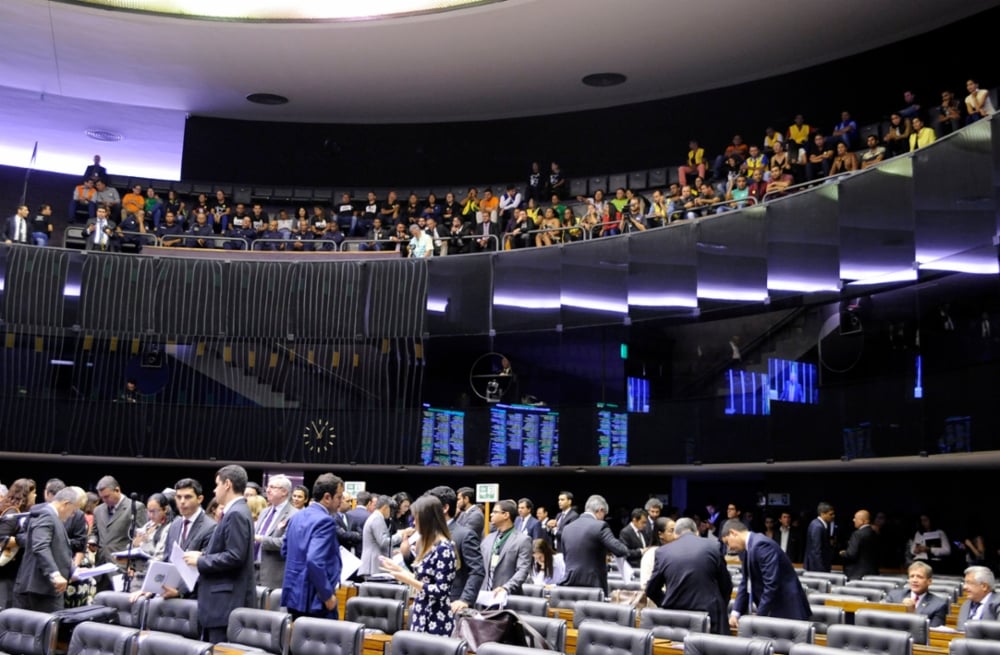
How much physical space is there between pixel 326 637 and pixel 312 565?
1032mm

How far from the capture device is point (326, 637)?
5852mm

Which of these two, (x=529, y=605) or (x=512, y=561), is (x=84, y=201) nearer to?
(x=512, y=561)

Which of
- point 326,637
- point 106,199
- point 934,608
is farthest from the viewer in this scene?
point 106,199

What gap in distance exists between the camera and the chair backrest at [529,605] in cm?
768

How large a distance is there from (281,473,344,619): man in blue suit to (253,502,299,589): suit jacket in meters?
1.01

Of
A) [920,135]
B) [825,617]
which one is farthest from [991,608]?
[920,135]

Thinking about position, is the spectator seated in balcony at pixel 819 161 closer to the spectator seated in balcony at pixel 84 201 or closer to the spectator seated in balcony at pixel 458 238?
the spectator seated in balcony at pixel 458 238

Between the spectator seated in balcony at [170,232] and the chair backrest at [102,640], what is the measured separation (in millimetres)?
16100

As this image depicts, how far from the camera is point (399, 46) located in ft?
72.6

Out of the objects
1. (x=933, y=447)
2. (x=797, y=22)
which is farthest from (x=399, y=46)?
(x=933, y=447)

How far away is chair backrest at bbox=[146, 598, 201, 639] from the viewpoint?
674cm

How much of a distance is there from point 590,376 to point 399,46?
25.6ft

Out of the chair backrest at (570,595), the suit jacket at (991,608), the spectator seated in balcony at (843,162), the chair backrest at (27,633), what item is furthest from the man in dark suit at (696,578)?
the spectator seated in balcony at (843,162)

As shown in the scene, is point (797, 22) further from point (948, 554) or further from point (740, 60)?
point (948, 554)
